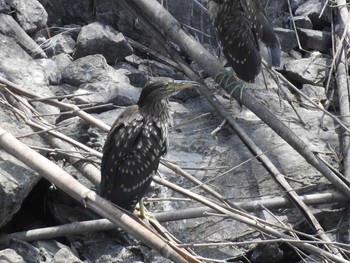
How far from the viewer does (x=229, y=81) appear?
21.7 feet

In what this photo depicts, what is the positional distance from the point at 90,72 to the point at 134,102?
52 centimetres

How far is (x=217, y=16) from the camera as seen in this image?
6746mm

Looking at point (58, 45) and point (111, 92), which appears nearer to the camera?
point (111, 92)

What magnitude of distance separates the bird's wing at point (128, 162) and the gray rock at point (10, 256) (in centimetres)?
62

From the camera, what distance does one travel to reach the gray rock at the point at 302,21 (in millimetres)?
7996

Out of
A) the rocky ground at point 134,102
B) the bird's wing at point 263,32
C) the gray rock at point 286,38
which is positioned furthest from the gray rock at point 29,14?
the gray rock at point 286,38

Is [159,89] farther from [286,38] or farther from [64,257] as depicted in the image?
[286,38]

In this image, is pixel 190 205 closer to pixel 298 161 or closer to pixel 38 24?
pixel 298 161

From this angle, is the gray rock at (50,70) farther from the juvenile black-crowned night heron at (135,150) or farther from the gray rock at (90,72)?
the juvenile black-crowned night heron at (135,150)

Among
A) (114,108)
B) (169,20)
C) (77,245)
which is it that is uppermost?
(169,20)

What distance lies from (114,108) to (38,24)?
4.19 feet

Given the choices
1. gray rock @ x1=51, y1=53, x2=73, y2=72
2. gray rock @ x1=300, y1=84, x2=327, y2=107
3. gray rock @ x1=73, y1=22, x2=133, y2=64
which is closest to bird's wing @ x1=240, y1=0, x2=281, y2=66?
gray rock @ x1=300, y1=84, x2=327, y2=107

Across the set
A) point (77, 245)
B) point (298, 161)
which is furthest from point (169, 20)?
point (77, 245)

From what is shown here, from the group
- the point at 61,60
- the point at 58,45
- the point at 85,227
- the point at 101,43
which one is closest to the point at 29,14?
the point at 58,45
